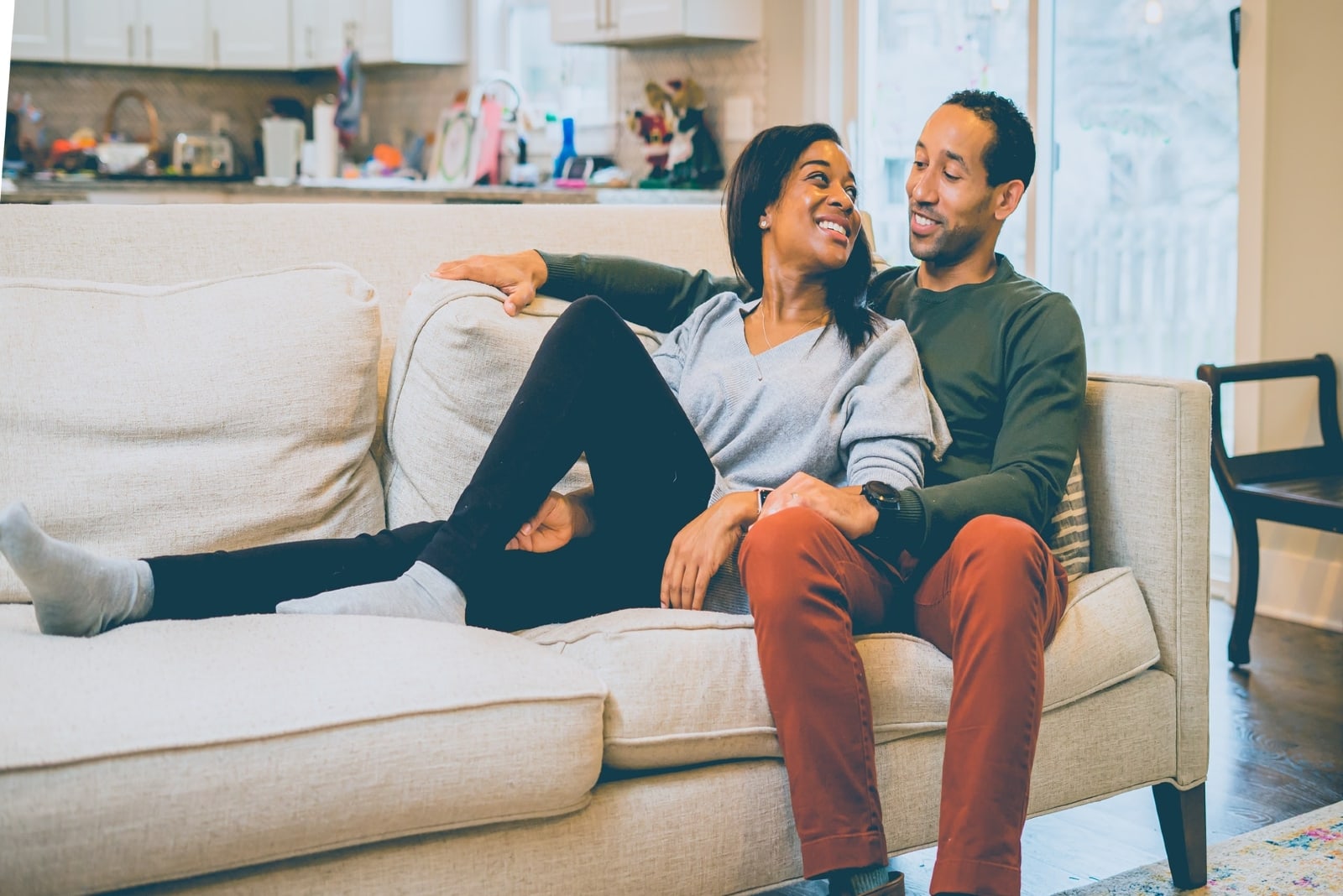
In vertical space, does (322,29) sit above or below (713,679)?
above

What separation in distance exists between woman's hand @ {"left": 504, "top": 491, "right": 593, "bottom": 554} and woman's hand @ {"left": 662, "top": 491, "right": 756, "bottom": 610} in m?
0.14

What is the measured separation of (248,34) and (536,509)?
4.86 m

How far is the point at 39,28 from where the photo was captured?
5.59m

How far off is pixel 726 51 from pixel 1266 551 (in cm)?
249

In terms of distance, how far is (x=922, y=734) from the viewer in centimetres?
169

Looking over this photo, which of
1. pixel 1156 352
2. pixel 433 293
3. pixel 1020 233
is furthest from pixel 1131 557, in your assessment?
pixel 1020 233

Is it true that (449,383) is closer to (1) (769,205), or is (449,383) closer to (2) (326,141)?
(1) (769,205)

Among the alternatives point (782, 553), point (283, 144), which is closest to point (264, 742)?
point (782, 553)

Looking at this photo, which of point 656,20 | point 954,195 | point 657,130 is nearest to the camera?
point 954,195

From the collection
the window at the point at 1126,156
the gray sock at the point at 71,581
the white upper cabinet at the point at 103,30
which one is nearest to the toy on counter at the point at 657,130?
the window at the point at 1126,156

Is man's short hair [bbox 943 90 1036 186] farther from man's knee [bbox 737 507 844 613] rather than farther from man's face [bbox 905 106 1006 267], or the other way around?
man's knee [bbox 737 507 844 613]

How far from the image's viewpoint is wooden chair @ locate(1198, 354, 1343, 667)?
9.15 feet

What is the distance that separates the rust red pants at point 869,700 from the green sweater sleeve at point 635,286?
61 cm

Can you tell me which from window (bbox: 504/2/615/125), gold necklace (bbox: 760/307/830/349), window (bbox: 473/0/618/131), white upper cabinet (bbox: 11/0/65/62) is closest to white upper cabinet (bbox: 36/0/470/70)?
white upper cabinet (bbox: 11/0/65/62)
